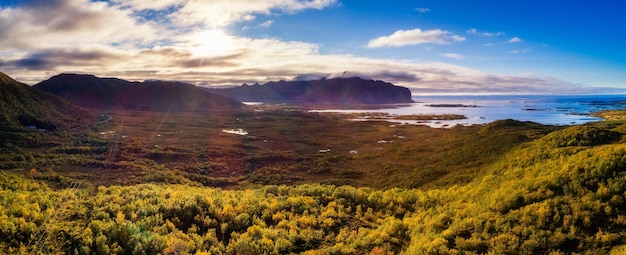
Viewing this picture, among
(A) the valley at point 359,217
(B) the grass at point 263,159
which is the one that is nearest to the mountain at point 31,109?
(B) the grass at point 263,159

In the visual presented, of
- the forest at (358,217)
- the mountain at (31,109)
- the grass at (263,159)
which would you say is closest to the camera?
the forest at (358,217)

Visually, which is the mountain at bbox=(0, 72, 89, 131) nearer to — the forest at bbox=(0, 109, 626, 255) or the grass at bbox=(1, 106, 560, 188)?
the grass at bbox=(1, 106, 560, 188)

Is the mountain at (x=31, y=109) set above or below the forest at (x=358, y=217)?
above

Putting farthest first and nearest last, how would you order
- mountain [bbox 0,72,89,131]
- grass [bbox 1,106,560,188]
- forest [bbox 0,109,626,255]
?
mountain [bbox 0,72,89,131] < grass [bbox 1,106,560,188] < forest [bbox 0,109,626,255]

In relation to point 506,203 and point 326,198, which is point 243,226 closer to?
point 326,198

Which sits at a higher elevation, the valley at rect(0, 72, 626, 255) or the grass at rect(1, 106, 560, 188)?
the valley at rect(0, 72, 626, 255)

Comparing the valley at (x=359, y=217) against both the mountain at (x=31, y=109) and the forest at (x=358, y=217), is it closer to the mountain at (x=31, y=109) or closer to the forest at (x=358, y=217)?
the forest at (x=358, y=217)

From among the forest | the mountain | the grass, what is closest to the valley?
the forest

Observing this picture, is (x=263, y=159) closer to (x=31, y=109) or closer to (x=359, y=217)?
(x=359, y=217)

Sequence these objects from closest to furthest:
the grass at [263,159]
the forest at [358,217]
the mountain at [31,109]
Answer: the forest at [358,217], the grass at [263,159], the mountain at [31,109]
